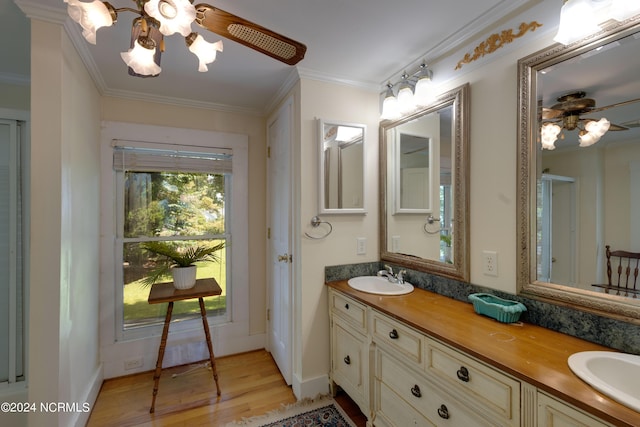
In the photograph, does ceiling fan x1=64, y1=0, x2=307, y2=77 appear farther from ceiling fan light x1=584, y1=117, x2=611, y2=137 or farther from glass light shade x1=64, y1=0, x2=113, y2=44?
ceiling fan light x1=584, y1=117, x2=611, y2=137

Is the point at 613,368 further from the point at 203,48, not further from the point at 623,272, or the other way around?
the point at 203,48

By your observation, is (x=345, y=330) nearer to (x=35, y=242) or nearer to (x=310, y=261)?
(x=310, y=261)

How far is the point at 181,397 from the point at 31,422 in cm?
87

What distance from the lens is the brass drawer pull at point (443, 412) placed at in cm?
121

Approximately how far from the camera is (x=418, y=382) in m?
1.36

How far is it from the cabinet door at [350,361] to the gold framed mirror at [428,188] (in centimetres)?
60

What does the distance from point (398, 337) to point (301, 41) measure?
5.60 feet

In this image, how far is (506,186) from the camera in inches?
55.9

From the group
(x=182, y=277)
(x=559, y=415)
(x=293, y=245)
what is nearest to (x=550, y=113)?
(x=559, y=415)

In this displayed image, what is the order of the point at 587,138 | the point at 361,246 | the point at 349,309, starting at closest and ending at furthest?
the point at 587,138
the point at 349,309
the point at 361,246

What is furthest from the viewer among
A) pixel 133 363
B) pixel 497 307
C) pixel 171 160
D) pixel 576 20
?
pixel 171 160

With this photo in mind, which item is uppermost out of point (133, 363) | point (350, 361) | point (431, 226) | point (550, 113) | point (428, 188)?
point (550, 113)

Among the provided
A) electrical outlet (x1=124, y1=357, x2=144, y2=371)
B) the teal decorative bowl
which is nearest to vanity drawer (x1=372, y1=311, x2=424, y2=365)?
the teal decorative bowl

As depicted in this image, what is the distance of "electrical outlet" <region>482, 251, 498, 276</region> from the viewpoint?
147 cm
